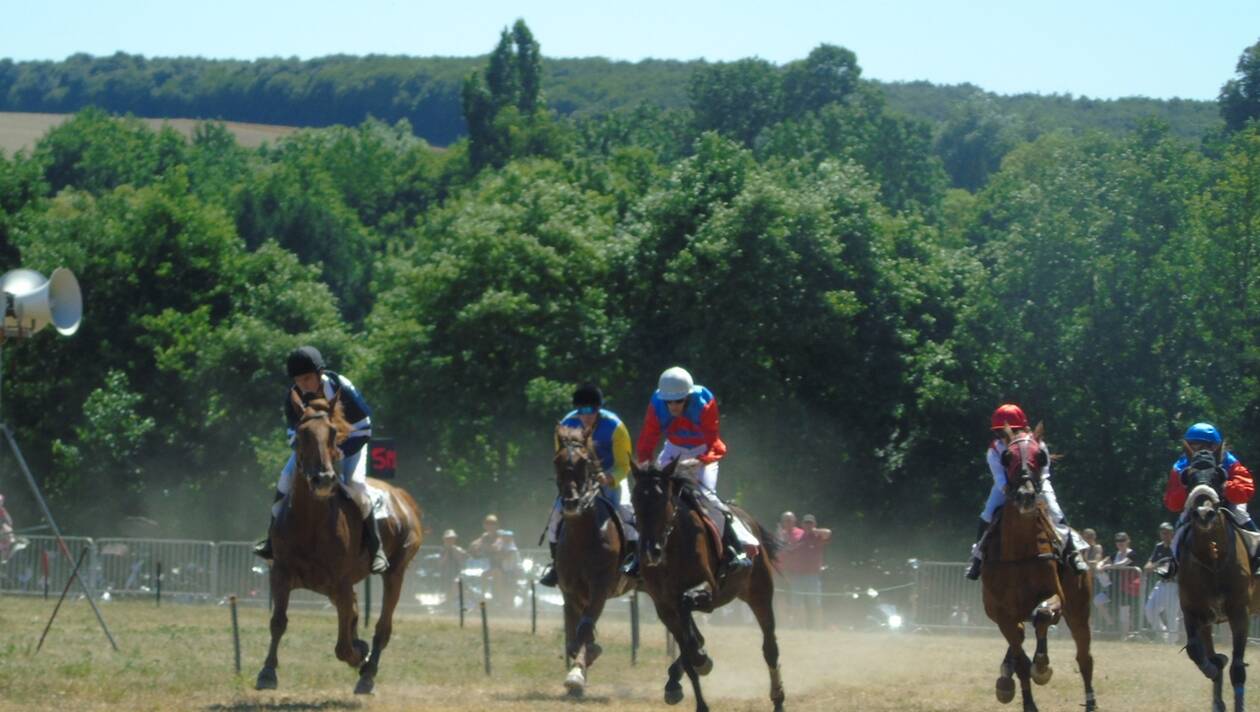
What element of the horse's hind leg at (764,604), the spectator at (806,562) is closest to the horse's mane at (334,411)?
the horse's hind leg at (764,604)

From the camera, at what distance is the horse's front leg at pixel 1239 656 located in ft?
52.8

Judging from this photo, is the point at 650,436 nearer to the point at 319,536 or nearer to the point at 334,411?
the point at 334,411

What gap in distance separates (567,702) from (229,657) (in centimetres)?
556

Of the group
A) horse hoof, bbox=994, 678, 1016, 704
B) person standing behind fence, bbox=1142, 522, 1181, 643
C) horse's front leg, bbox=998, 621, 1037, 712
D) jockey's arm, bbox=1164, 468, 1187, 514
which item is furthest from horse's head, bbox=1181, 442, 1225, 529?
person standing behind fence, bbox=1142, 522, 1181, 643

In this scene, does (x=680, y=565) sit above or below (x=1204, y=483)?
below

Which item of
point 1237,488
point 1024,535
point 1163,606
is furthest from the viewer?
point 1163,606

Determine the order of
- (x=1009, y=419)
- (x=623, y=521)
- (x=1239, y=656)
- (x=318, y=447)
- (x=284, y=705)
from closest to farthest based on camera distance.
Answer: (x=318, y=447)
(x=284, y=705)
(x=1009, y=419)
(x=1239, y=656)
(x=623, y=521)

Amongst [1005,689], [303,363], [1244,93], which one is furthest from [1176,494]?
[1244,93]

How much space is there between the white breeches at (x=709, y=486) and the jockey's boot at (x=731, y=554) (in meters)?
0.04

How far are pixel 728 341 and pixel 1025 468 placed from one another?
88.8 ft

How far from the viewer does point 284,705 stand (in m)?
15.2

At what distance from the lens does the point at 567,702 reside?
1664 cm

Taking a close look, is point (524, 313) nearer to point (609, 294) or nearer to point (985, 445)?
point (609, 294)

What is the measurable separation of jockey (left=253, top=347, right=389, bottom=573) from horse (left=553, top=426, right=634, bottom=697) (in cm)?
184
